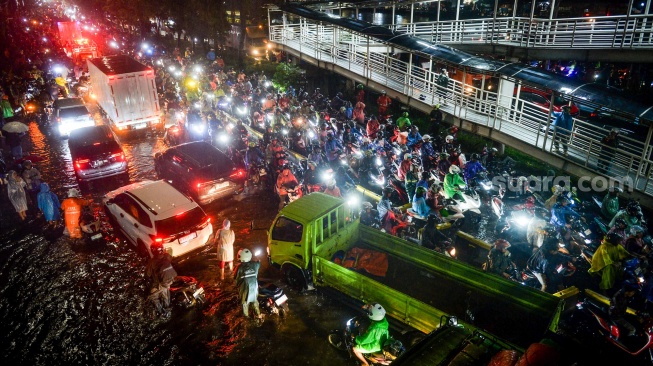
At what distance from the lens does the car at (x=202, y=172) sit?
12.2m

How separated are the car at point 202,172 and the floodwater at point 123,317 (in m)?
2.02

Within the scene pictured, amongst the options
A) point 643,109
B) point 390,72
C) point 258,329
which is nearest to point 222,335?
point 258,329

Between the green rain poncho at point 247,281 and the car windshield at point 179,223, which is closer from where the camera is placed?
the green rain poncho at point 247,281

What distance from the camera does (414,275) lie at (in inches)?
316

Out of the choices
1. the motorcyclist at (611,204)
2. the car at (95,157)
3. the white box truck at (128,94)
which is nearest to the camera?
the motorcyclist at (611,204)

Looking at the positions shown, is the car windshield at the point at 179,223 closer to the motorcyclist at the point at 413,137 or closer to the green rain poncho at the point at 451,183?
the green rain poncho at the point at 451,183

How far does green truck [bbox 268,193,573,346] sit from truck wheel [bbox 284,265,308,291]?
0.02 metres

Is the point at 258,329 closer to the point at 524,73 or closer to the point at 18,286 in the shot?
the point at 18,286

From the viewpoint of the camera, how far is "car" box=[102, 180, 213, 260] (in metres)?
9.38

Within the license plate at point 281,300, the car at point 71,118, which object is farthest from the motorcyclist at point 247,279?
the car at point 71,118

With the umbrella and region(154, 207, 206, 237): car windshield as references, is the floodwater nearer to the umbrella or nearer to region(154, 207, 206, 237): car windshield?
region(154, 207, 206, 237): car windshield

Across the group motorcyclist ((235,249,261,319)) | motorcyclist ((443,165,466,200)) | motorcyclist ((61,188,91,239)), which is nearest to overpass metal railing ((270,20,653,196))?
motorcyclist ((443,165,466,200))

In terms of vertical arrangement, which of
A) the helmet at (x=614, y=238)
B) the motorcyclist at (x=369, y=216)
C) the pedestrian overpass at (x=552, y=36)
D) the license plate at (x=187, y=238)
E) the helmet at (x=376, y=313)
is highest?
the pedestrian overpass at (x=552, y=36)

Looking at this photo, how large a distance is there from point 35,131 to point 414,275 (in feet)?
72.5
